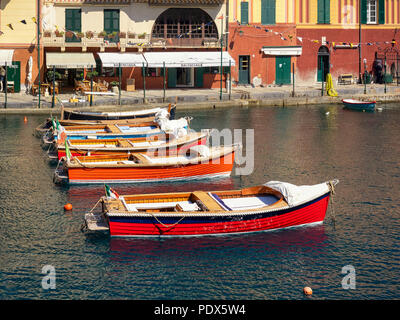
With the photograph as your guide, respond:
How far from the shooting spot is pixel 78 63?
57.4 m

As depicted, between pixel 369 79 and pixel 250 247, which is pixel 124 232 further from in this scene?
pixel 369 79

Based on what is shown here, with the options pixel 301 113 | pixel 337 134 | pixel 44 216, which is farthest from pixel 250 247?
pixel 301 113

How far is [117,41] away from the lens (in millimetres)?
60406

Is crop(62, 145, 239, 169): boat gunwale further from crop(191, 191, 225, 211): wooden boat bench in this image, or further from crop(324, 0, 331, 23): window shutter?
crop(324, 0, 331, 23): window shutter

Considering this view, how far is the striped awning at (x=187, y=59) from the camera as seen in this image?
5959 centimetres

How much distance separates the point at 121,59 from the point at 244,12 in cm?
1227

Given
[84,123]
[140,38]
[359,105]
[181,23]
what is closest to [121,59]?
[140,38]

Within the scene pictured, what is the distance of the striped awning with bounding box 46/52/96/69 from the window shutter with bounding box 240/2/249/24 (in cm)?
1365

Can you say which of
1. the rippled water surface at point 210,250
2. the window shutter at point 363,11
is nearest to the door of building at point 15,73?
the rippled water surface at point 210,250

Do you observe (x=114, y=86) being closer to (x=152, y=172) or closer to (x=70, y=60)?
(x=70, y=60)

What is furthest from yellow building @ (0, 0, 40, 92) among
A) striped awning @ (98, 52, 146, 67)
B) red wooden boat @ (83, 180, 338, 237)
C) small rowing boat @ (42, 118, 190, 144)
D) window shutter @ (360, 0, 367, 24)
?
red wooden boat @ (83, 180, 338, 237)

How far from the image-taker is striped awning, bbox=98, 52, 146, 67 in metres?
57.6

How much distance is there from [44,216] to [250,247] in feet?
26.4

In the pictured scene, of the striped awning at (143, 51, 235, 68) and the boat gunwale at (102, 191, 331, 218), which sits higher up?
the striped awning at (143, 51, 235, 68)
